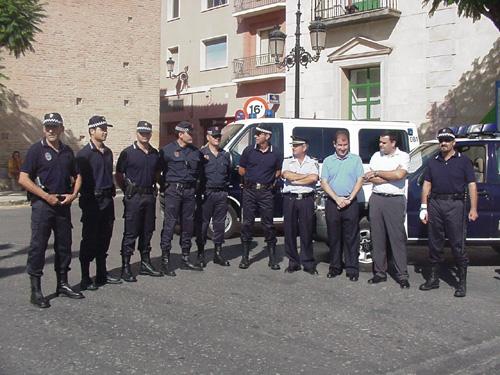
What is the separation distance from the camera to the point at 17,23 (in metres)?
18.2

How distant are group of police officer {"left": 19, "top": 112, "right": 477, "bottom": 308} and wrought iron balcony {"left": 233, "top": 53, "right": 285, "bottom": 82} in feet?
61.8

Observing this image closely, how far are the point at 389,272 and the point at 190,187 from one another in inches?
115

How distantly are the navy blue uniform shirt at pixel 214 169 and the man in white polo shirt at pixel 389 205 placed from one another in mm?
1924

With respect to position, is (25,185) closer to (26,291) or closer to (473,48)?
(26,291)

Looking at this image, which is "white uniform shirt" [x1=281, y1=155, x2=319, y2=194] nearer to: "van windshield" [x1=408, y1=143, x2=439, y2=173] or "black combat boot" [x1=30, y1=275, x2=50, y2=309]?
"van windshield" [x1=408, y1=143, x2=439, y2=173]

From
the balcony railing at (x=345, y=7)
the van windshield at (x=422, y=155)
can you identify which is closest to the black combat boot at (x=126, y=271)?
the van windshield at (x=422, y=155)

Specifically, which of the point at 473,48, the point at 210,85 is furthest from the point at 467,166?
the point at 210,85

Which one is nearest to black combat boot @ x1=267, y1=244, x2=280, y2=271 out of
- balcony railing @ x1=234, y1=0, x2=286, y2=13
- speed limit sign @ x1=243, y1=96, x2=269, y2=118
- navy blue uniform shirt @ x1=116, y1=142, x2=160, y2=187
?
navy blue uniform shirt @ x1=116, y1=142, x2=160, y2=187

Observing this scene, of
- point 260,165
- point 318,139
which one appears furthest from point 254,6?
point 260,165

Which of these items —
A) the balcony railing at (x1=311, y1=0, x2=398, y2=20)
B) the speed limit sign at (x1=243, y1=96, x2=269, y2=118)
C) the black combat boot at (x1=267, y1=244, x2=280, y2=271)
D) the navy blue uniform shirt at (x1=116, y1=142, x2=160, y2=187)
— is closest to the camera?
the navy blue uniform shirt at (x1=116, y1=142, x2=160, y2=187)

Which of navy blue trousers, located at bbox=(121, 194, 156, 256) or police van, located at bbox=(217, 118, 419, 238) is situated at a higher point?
police van, located at bbox=(217, 118, 419, 238)

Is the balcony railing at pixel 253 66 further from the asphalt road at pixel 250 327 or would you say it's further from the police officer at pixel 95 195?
the police officer at pixel 95 195

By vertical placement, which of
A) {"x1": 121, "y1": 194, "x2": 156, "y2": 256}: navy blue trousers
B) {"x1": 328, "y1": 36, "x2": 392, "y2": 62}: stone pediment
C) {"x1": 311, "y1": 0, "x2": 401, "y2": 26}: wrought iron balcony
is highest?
{"x1": 311, "y1": 0, "x2": 401, "y2": 26}: wrought iron balcony

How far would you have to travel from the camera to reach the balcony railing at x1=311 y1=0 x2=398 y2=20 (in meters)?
21.3
